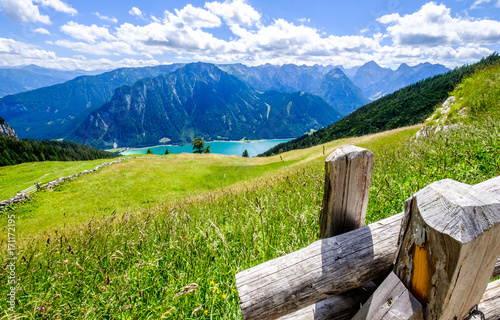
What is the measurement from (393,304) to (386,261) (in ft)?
1.64

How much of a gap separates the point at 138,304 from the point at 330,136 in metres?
152

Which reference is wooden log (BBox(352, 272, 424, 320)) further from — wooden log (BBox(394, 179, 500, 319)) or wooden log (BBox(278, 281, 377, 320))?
wooden log (BBox(278, 281, 377, 320))

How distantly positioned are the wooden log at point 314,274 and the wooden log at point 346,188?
0.16m

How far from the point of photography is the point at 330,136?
14438 centimetres

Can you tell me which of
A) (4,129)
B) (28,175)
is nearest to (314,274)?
(28,175)

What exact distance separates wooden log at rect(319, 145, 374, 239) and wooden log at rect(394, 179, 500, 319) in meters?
0.56

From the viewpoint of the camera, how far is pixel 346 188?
1937mm

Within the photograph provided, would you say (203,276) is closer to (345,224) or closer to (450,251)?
(345,224)

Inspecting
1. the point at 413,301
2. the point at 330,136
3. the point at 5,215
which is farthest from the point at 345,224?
the point at 330,136

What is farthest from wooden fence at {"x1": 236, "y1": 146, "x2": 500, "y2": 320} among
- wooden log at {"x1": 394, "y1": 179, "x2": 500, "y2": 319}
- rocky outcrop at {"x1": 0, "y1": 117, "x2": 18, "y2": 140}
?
rocky outcrop at {"x1": 0, "y1": 117, "x2": 18, "y2": 140}

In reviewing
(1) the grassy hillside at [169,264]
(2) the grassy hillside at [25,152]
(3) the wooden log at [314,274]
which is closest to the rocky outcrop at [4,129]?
(2) the grassy hillside at [25,152]

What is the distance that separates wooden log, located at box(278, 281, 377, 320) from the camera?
1952mm

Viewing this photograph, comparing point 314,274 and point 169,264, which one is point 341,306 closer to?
point 314,274

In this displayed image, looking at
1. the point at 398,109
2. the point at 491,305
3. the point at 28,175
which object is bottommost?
the point at 28,175
